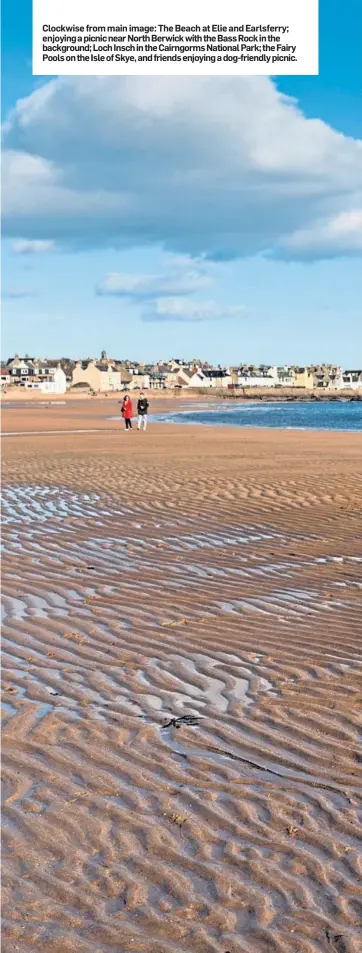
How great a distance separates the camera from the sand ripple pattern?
3.97 meters

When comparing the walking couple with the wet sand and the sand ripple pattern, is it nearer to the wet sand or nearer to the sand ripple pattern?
the wet sand

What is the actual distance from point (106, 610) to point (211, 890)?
4951mm

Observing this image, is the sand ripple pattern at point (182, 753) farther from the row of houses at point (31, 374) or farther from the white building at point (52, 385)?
the row of houses at point (31, 374)

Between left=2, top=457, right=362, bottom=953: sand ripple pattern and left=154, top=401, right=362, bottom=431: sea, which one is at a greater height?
left=2, top=457, right=362, bottom=953: sand ripple pattern

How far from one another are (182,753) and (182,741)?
18 cm

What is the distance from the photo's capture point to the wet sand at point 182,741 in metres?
3.99

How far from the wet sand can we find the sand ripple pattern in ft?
0.04

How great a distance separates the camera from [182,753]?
5.59 metres

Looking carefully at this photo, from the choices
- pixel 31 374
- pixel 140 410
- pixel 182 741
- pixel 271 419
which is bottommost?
pixel 271 419

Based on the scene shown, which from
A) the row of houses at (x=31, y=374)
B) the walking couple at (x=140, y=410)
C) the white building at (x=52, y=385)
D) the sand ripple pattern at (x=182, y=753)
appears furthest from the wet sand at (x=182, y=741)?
the row of houses at (x=31, y=374)

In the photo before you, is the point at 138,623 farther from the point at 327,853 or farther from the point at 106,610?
the point at 327,853

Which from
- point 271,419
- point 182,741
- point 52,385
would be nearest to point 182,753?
point 182,741

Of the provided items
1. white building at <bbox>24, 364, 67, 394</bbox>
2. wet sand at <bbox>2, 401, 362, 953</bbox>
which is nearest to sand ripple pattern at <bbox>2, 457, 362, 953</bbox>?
wet sand at <bbox>2, 401, 362, 953</bbox>

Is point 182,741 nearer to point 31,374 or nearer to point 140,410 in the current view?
point 140,410
